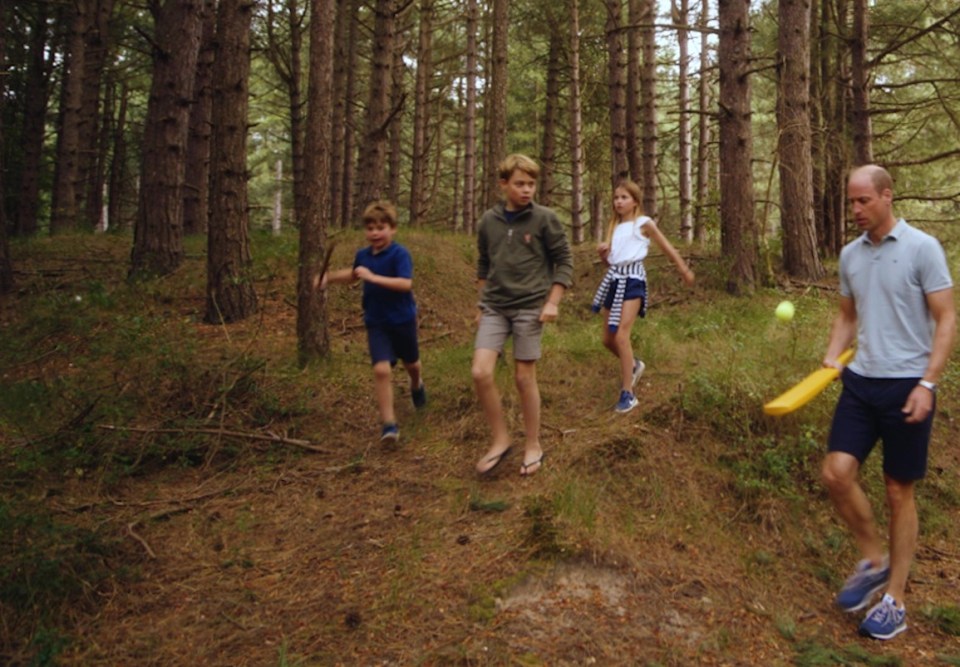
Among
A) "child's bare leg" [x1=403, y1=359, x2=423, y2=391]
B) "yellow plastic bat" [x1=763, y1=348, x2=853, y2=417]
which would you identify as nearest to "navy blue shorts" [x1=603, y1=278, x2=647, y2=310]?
"child's bare leg" [x1=403, y1=359, x2=423, y2=391]

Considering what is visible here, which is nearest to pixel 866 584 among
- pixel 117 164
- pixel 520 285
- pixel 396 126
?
pixel 520 285

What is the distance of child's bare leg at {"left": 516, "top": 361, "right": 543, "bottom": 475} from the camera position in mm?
5215

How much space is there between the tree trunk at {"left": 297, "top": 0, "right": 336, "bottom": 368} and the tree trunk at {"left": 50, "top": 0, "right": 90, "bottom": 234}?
35.9ft

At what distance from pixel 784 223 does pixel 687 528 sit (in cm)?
716

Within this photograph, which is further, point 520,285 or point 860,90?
point 860,90

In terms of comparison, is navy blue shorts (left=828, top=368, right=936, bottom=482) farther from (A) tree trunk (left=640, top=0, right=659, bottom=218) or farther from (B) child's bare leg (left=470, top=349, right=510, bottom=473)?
(A) tree trunk (left=640, top=0, right=659, bottom=218)

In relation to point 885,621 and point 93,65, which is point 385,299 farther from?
point 93,65

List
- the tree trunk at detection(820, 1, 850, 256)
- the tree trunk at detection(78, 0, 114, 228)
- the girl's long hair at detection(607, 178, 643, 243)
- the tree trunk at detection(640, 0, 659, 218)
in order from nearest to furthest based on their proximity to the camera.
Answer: the girl's long hair at detection(607, 178, 643, 243) → the tree trunk at detection(820, 1, 850, 256) → the tree trunk at detection(640, 0, 659, 218) → the tree trunk at detection(78, 0, 114, 228)

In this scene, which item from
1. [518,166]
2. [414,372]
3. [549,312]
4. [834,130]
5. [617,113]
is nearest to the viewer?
[549,312]

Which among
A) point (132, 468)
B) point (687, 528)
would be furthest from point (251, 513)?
point (687, 528)

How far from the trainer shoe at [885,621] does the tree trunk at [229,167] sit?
22.4 feet

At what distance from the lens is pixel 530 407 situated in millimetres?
5293

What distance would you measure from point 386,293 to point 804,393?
3.27 metres

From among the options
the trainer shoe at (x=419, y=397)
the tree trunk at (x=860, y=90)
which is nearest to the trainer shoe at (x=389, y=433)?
the trainer shoe at (x=419, y=397)
